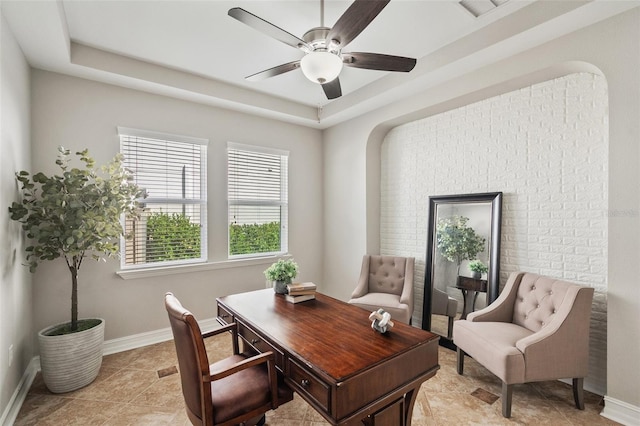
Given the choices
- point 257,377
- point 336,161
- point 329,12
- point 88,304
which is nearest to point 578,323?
point 257,377

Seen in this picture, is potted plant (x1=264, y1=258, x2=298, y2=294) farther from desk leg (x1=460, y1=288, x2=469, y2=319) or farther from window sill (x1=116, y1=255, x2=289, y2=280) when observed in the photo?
desk leg (x1=460, y1=288, x2=469, y2=319)

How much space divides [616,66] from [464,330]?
2256mm

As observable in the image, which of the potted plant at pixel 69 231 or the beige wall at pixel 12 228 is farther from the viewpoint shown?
the potted plant at pixel 69 231

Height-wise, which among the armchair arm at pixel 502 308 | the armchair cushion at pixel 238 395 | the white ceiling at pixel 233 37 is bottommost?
the armchair cushion at pixel 238 395

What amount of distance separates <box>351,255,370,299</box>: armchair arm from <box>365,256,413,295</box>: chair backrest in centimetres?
4

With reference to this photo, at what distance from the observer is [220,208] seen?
151 inches

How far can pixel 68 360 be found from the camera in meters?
2.41

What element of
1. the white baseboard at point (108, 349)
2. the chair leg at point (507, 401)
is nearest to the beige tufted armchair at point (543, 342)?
the chair leg at point (507, 401)

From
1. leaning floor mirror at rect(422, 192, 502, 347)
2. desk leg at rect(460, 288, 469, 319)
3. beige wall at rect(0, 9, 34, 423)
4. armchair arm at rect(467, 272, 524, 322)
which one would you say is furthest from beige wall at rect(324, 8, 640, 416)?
beige wall at rect(0, 9, 34, 423)

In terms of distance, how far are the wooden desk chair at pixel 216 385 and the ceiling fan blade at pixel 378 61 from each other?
1871 mm

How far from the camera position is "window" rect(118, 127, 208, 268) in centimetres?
329

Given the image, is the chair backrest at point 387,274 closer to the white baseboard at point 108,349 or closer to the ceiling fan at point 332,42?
the white baseboard at point 108,349

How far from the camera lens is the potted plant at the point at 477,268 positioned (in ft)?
9.86

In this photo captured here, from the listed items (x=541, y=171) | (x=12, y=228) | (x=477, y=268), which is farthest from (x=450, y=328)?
(x=12, y=228)
